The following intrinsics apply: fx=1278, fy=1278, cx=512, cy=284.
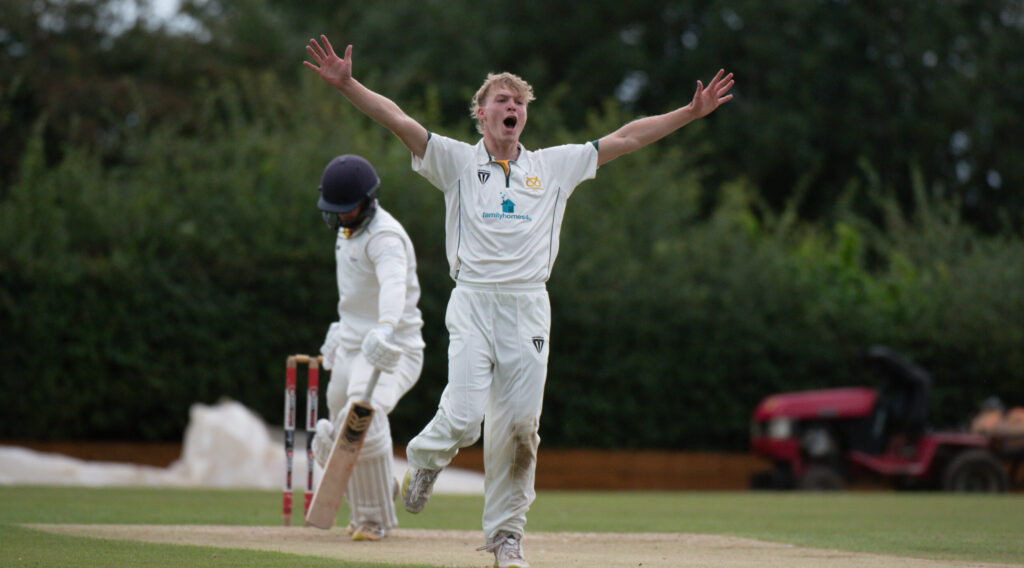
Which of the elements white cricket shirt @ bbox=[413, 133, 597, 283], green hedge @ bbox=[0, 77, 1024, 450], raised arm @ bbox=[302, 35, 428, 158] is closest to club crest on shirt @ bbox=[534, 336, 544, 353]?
white cricket shirt @ bbox=[413, 133, 597, 283]

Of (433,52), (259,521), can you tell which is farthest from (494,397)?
(433,52)

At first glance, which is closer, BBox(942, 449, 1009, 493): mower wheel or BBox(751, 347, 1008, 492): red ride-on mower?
BBox(751, 347, 1008, 492): red ride-on mower

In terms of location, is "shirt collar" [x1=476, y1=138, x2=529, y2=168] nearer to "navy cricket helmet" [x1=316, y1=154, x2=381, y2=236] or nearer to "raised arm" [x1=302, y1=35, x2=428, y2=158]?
"raised arm" [x1=302, y1=35, x2=428, y2=158]

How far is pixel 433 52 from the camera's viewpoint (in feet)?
101

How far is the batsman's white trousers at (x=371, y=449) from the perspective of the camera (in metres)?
7.75

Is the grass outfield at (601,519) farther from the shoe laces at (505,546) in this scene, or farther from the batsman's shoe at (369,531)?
the batsman's shoe at (369,531)

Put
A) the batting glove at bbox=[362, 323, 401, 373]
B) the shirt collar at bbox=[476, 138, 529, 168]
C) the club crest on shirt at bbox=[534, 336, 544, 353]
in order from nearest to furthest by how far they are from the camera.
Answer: the club crest on shirt at bbox=[534, 336, 544, 353] < the shirt collar at bbox=[476, 138, 529, 168] < the batting glove at bbox=[362, 323, 401, 373]

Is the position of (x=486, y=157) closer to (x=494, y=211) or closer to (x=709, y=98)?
(x=494, y=211)

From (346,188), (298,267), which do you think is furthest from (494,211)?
(298,267)

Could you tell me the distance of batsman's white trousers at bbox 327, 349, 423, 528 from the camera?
25.4ft

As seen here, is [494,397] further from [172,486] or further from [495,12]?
[495,12]

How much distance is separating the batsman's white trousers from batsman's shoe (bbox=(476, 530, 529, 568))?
175cm

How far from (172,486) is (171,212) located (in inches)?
144

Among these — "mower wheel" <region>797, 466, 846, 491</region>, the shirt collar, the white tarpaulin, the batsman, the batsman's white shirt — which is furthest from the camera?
"mower wheel" <region>797, 466, 846, 491</region>
